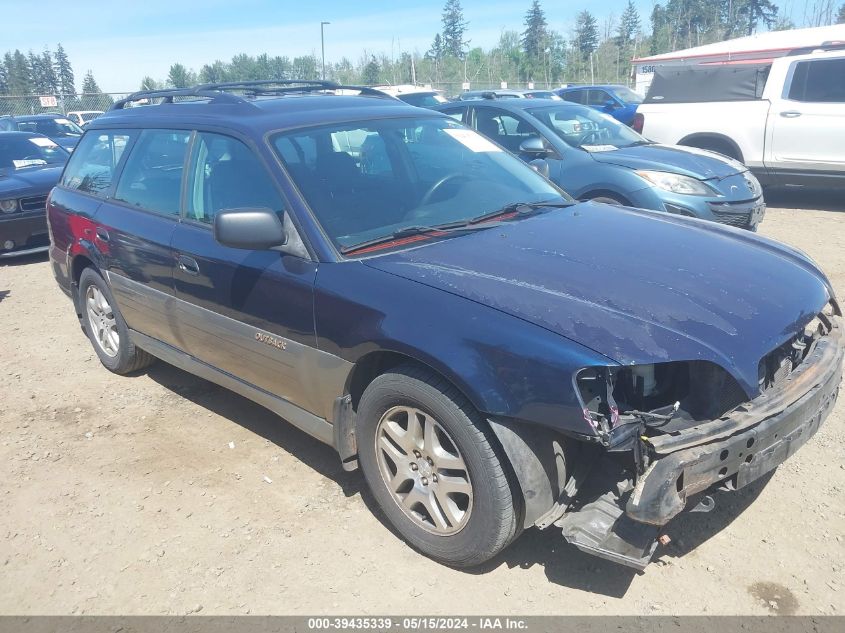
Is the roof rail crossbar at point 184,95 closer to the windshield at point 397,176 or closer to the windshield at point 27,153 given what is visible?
the windshield at point 397,176

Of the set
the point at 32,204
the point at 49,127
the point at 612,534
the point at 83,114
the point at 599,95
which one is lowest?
the point at 612,534

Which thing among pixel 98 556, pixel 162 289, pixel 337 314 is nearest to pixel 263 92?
pixel 162 289

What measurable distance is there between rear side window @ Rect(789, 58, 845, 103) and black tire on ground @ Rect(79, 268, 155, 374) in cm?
899

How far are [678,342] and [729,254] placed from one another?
986 mm

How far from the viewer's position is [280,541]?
3184 mm

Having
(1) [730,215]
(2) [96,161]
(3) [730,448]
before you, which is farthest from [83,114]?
(3) [730,448]

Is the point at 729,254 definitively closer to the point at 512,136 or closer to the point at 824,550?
the point at 824,550

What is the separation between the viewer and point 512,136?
7.95 metres

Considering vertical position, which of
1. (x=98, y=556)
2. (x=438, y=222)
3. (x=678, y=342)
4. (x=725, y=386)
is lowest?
(x=98, y=556)

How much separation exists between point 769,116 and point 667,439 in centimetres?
888

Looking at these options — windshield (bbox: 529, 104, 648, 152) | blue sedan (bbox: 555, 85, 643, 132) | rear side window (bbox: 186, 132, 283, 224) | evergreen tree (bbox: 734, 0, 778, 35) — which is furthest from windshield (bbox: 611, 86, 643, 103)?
evergreen tree (bbox: 734, 0, 778, 35)

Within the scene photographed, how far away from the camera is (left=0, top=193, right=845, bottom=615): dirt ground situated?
2.75 m

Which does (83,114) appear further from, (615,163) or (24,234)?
(615,163)

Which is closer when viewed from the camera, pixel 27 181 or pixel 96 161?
pixel 96 161
